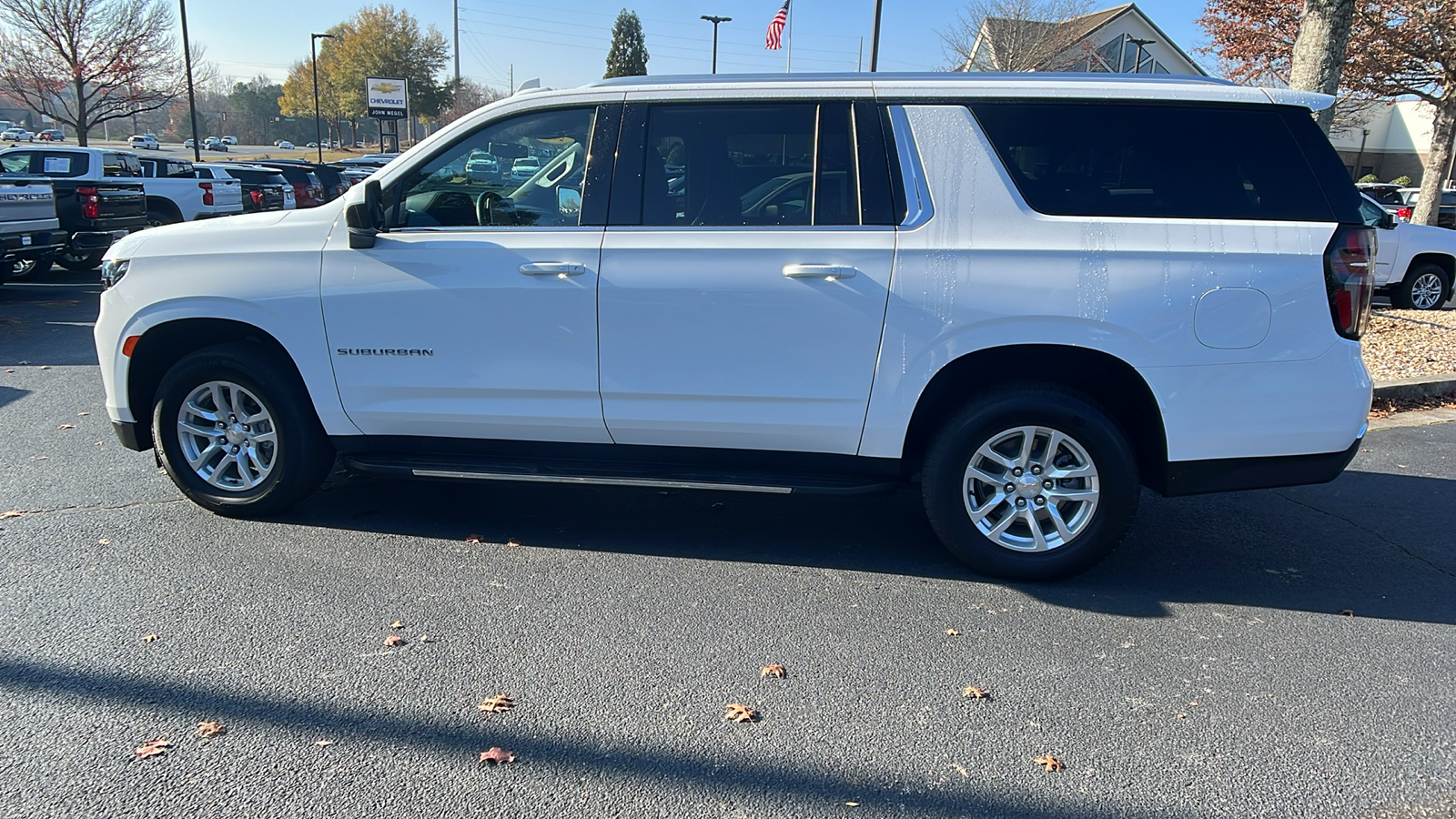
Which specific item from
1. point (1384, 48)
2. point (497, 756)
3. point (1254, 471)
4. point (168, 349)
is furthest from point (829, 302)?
point (1384, 48)

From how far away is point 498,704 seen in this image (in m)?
3.06

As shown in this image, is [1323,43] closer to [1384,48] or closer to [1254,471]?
[1254,471]

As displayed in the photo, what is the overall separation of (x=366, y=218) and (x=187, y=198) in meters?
13.5

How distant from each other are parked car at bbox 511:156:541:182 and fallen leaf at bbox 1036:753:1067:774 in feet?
10.2

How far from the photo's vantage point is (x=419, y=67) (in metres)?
58.2

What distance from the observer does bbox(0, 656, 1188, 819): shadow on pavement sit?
263 centimetres

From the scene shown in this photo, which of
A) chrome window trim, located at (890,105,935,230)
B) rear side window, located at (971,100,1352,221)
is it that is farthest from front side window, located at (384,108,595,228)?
rear side window, located at (971,100,1352,221)

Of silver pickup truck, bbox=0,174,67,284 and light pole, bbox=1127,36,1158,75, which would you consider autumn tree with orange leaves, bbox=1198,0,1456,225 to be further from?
light pole, bbox=1127,36,1158,75

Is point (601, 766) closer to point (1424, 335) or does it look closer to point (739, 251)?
point (739, 251)

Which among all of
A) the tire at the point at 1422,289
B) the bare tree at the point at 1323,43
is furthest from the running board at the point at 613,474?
the tire at the point at 1422,289

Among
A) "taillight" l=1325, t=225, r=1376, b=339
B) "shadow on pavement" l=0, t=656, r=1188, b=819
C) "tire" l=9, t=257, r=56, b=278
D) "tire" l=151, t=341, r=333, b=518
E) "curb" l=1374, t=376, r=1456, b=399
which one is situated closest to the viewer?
"shadow on pavement" l=0, t=656, r=1188, b=819

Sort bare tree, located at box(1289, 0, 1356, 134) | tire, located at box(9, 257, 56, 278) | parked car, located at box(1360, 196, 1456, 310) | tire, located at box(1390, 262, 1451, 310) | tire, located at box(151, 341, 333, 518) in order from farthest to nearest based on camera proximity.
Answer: tire, located at box(9, 257, 56, 278)
tire, located at box(1390, 262, 1451, 310)
parked car, located at box(1360, 196, 1456, 310)
bare tree, located at box(1289, 0, 1356, 134)
tire, located at box(151, 341, 333, 518)

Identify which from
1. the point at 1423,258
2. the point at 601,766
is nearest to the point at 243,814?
the point at 601,766

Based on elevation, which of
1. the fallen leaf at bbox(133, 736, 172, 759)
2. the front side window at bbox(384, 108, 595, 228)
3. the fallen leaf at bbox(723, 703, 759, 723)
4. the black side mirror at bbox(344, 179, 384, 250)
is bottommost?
the fallen leaf at bbox(133, 736, 172, 759)
